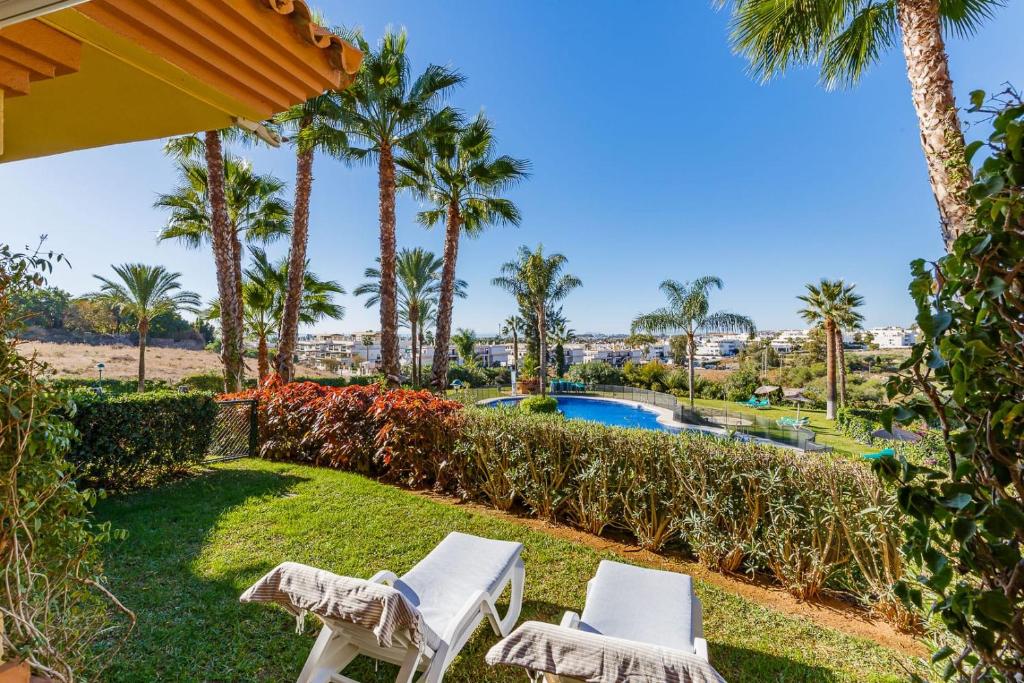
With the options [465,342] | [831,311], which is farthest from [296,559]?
[465,342]

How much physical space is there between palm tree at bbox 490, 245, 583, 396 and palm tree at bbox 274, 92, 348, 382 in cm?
1359

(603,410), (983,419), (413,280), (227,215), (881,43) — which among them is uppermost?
(881,43)

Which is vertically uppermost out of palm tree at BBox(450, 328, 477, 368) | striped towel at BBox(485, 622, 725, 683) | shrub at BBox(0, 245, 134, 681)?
palm tree at BBox(450, 328, 477, 368)

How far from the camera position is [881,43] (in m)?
5.94

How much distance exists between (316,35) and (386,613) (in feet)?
8.86

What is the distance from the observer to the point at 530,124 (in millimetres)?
16891

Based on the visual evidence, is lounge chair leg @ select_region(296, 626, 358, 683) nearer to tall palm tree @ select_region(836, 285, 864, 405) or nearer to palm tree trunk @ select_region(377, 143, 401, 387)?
palm tree trunk @ select_region(377, 143, 401, 387)

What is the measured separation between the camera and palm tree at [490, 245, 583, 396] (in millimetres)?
22984

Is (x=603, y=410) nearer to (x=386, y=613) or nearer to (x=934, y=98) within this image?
(x=934, y=98)

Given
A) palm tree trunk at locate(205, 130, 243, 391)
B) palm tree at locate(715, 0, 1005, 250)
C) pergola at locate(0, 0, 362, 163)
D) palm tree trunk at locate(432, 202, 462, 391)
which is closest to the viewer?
pergola at locate(0, 0, 362, 163)

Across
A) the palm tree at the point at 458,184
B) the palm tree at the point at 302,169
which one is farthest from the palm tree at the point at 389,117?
the palm tree at the point at 458,184

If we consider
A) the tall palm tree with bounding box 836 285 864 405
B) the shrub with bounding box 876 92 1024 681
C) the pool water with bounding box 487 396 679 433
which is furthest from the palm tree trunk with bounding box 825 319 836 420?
the shrub with bounding box 876 92 1024 681

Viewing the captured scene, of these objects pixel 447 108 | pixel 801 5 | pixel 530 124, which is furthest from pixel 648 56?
pixel 801 5

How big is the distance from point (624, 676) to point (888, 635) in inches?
112
